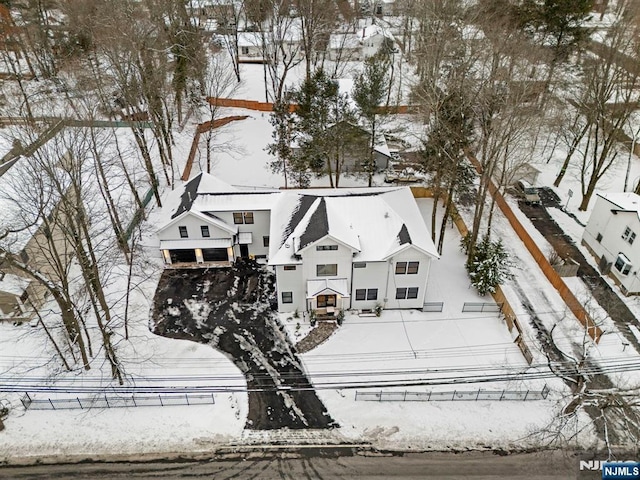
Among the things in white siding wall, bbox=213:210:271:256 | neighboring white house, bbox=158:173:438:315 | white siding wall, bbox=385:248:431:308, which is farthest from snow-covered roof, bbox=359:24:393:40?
white siding wall, bbox=385:248:431:308

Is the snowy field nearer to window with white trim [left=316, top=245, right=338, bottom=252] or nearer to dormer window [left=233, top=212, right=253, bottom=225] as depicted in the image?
window with white trim [left=316, top=245, right=338, bottom=252]

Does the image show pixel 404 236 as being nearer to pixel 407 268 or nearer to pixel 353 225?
pixel 407 268

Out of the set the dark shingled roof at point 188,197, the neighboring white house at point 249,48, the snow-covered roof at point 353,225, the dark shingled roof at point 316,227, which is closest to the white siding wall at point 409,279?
the snow-covered roof at point 353,225

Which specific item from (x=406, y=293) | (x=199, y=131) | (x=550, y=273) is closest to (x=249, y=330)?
(x=406, y=293)

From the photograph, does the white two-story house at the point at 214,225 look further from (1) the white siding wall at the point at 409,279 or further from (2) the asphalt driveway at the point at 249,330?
(1) the white siding wall at the point at 409,279

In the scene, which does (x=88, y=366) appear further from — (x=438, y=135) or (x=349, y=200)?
(x=438, y=135)
